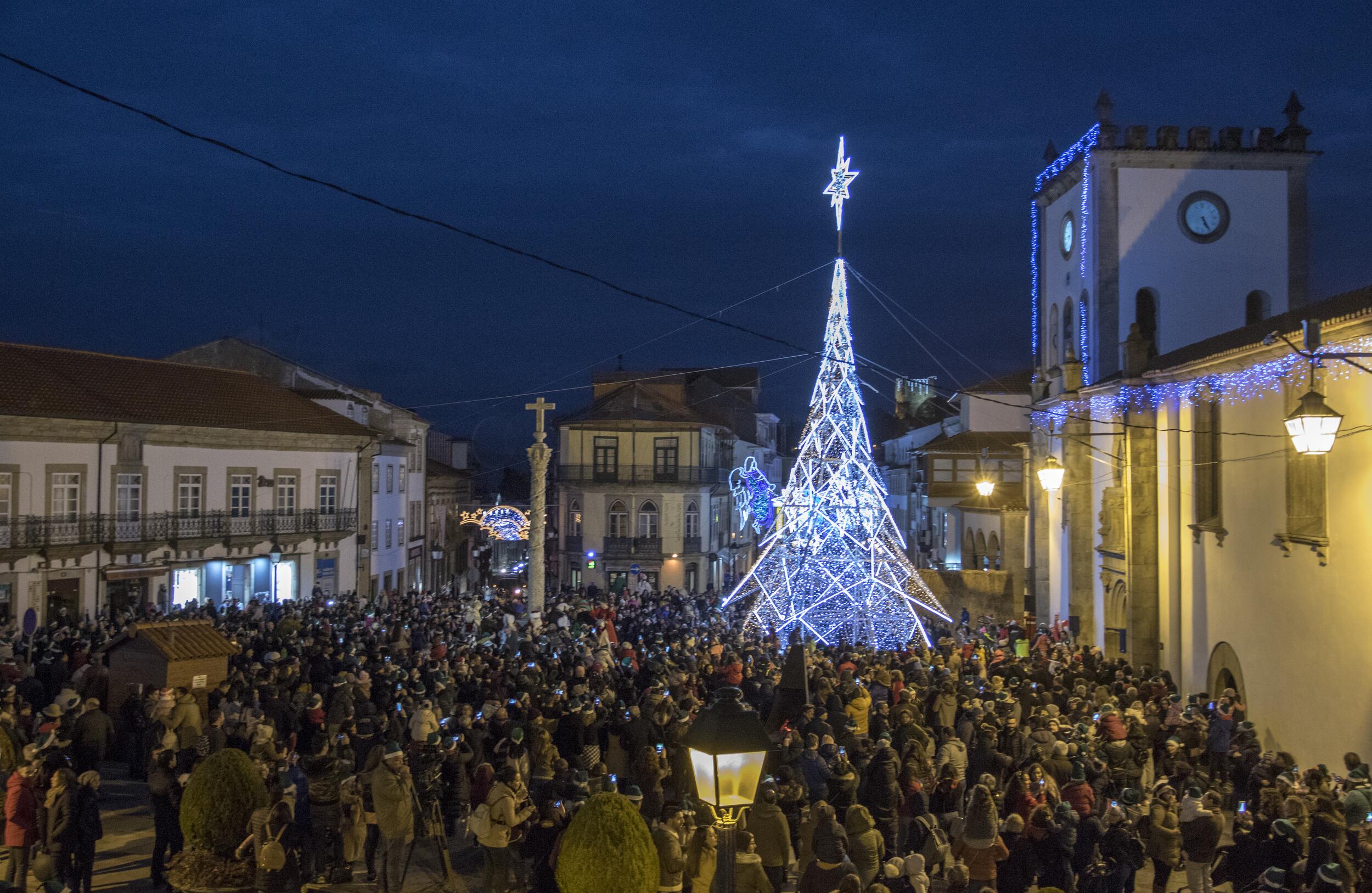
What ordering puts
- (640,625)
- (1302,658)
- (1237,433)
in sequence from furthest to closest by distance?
(640,625), (1237,433), (1302,658)

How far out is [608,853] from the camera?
27.0 ft

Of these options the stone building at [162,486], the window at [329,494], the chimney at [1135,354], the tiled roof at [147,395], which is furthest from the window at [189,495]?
the chimney at [1135,354]

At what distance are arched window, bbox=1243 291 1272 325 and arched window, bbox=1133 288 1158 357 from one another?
223 cm

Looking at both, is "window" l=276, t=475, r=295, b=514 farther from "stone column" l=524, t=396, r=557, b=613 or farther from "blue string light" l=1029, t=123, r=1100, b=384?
"blue string light" l=1029, t=123, r=1100, b=384

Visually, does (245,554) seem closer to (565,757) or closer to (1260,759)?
(565,757)

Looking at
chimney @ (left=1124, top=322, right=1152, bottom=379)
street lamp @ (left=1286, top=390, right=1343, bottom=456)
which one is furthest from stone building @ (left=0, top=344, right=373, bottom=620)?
street lamp @ (left=1286, top=390, right=1343, bottom=456)

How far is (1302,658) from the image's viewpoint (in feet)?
A: 55.0

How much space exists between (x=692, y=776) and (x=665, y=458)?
42.1 m

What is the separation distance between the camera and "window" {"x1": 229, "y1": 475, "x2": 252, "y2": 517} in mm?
36188

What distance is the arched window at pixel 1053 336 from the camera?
3319 centimetres

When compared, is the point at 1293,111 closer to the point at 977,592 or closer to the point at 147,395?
the point at 977,592

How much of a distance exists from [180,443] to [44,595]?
19.6 ft

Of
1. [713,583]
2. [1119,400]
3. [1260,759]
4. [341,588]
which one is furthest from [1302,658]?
[713,583]

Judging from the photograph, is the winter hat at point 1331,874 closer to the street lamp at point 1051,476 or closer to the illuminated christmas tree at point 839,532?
the street lamp at point 1051,476
